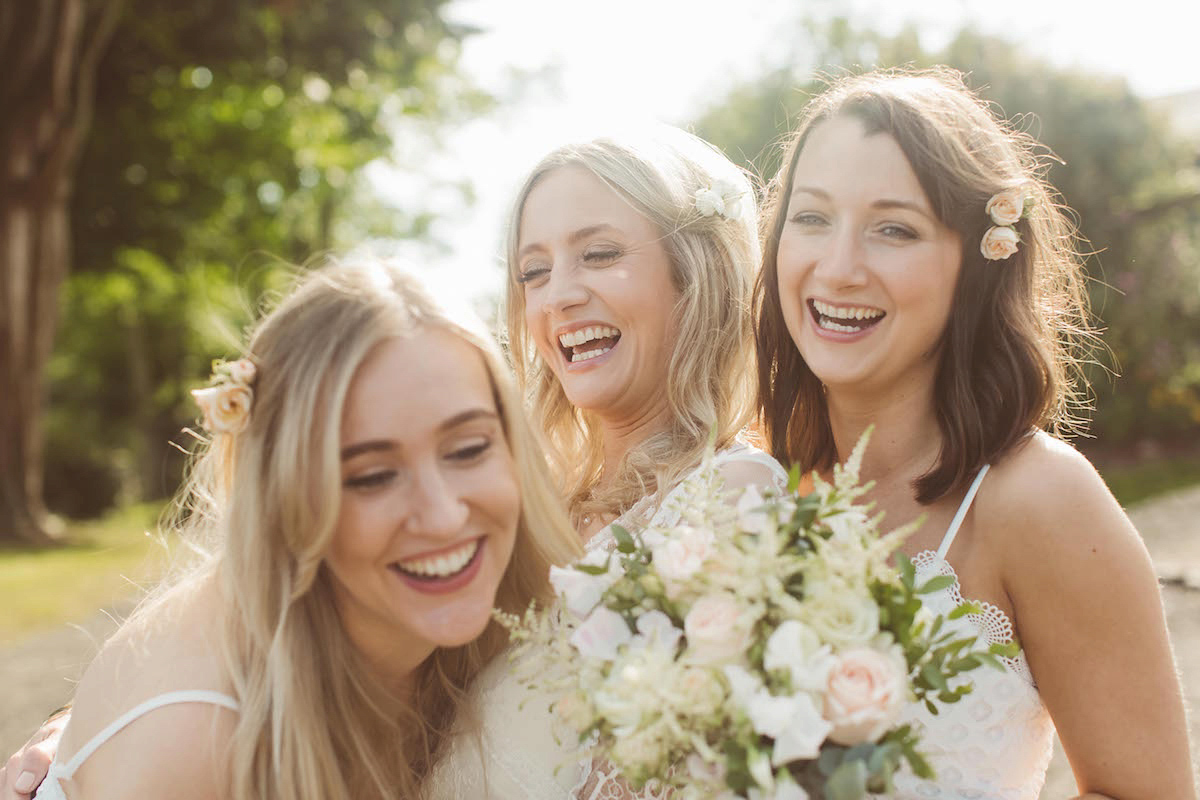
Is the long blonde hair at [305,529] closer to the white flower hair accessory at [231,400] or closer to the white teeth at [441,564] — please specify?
the white flower hair accessory at [231,400]

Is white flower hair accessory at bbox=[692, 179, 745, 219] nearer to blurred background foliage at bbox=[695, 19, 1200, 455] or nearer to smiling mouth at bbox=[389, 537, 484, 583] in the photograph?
smiling mouth at bbox=[389, 537, 484, 583]

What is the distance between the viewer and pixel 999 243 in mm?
3225

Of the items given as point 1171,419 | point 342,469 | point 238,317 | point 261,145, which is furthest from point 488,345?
point 238,317

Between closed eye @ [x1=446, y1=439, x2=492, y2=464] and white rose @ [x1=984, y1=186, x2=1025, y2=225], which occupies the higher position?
white rose @ [x1=984, y1=186, x2=1025, y2=225]

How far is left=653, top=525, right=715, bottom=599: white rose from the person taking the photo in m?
2.24

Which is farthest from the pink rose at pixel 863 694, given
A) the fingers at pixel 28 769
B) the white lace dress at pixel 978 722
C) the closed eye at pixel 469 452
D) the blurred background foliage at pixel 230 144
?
the blurred background foliage at pixel 230 144

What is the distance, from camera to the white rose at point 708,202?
3.82m

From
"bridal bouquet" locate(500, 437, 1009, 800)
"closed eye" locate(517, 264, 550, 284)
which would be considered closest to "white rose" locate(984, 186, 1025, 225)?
"bridal bouquet" locate(500, 437, 1009, 800)

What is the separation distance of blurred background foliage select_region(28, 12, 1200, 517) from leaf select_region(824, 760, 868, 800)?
398 inches

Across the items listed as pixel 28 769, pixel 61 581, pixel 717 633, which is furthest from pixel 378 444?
pixel 61 581

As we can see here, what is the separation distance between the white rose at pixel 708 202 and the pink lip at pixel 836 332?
56 centimetres

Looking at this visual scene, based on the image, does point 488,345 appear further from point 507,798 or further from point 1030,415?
point 1030,415

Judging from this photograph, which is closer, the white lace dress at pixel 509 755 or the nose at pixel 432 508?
the nose at pixel 432 508

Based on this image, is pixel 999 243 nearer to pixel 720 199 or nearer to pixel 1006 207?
pixel 1006 207
